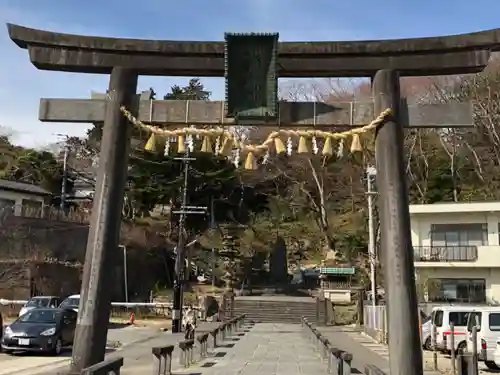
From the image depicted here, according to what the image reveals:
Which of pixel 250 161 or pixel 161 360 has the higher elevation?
pixel 250 161

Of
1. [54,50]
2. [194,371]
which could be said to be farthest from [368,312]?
[54,50]

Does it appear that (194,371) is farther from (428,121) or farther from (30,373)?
(428,121)

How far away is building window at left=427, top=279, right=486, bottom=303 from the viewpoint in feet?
117

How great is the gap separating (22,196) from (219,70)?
38235mm

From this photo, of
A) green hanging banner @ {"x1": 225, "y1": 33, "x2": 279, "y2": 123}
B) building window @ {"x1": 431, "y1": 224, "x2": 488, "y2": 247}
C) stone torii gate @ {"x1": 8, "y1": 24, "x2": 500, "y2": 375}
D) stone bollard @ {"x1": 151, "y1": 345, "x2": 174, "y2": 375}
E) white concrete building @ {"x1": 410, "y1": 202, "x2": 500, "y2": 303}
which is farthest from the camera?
building window @ {"x1": 431, "y1": 224, "x2": 488, "y2": 247}

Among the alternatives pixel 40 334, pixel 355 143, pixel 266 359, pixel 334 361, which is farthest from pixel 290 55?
pixel 40 334

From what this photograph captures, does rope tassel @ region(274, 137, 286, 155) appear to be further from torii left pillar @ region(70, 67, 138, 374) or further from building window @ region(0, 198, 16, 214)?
building window @ region(0, 198, 16, 214)

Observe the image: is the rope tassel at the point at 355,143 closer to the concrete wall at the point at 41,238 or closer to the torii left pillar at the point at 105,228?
the torii left pillar at the point at 105,228

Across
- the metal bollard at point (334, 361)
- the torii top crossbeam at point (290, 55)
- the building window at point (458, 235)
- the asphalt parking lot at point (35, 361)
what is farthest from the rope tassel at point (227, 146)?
the building window at point (458, 235)

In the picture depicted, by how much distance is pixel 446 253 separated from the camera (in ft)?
119

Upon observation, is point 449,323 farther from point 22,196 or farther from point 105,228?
point 22,196

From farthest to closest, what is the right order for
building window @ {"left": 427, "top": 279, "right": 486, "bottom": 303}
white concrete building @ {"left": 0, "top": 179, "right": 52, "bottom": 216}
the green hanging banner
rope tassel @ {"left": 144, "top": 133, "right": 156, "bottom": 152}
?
white concrete building @ {"left": 0, "top": 179, "right": 52, "bottom": 216} → building window @ {"left": 427, "top": 279, "right": 486, "bottom": 303} → rope tassel @ {"left": 144, "top": 133, "right": 156, "bottom": 152} → the green hanging banner

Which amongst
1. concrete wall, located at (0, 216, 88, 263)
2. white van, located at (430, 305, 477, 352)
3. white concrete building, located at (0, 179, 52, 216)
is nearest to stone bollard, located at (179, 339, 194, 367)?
white van, located at (430, 305, 477, 352)

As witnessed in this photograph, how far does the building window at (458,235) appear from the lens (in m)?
36.3
